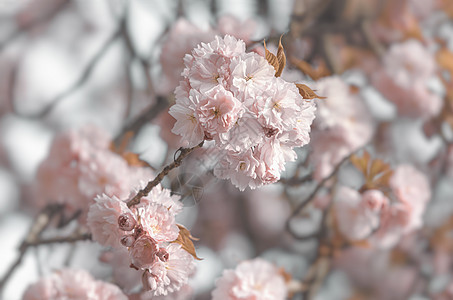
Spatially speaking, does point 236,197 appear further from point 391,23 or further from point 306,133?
point 391,23

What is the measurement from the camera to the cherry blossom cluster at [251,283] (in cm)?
33

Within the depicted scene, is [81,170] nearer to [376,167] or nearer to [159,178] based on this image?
[159,178]

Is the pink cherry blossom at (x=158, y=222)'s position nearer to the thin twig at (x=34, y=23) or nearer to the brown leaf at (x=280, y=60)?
the brown leaf at (x=280, y=60)

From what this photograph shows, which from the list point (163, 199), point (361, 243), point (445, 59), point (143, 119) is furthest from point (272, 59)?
point (445, 59)

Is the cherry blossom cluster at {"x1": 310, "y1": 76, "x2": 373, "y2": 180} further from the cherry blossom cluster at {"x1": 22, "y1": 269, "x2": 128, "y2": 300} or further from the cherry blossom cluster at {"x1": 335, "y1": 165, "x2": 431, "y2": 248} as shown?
the cherry blossom cluster at {"x1": 22, "y1": 269, "x2": 128, "y2": 300}

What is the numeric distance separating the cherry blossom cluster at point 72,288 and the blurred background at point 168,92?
10mm

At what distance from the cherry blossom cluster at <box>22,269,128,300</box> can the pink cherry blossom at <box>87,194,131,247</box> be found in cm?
6

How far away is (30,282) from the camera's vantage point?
0.37 meters

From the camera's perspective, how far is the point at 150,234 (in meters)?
0.23

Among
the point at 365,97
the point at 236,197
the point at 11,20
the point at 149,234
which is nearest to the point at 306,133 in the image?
the point at 149,234

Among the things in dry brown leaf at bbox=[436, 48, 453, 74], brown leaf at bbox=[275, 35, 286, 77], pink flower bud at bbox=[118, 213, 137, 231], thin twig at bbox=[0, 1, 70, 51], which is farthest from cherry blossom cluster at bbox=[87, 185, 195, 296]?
dry brown leaf at bbox=[436, 48, 453, 74]

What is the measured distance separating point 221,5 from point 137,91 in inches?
5.5

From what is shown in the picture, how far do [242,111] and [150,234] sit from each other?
0.28ft

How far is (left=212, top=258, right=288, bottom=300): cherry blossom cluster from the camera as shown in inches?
13.1
